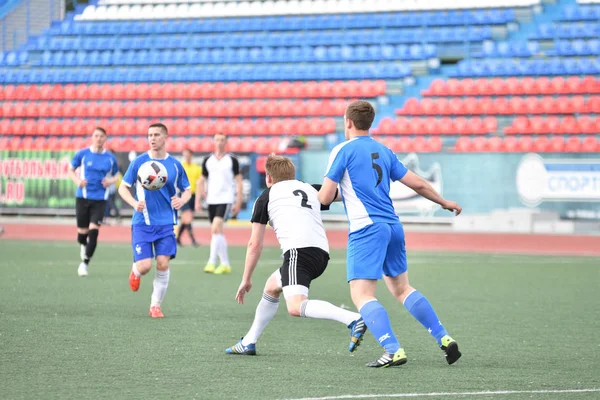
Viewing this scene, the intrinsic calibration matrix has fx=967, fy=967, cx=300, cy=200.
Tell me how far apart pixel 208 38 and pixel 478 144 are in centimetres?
1159

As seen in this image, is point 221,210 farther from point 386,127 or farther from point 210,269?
point 386,127

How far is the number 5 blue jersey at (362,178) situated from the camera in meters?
6.42

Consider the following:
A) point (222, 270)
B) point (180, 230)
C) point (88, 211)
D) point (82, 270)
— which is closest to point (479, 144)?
point (180, 230)

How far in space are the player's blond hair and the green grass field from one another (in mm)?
1283

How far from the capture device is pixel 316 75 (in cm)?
3153

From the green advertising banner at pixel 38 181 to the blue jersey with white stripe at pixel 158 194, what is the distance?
18820 mm

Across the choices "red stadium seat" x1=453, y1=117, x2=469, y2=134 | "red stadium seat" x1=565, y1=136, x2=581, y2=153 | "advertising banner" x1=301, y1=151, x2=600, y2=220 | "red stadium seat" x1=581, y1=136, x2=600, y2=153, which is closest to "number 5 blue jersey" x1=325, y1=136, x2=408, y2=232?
"advertising banner" x1=301, y1=151, x2=600, y2=220

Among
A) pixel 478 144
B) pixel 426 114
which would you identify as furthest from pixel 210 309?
pixel 426 114

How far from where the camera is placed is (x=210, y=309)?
9.93 m

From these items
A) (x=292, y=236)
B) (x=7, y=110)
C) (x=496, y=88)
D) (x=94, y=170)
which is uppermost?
(x=496, y=88)

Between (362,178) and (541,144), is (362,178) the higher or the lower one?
the lower one

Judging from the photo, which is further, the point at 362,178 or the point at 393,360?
the point at 362,178

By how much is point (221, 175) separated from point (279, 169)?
8216 mm

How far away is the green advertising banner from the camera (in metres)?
27.9
